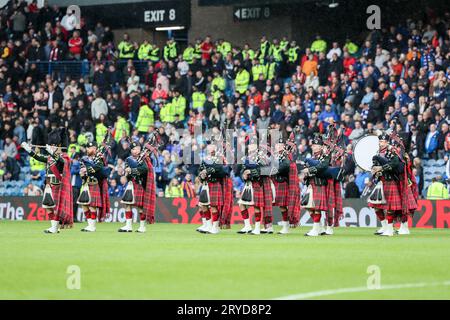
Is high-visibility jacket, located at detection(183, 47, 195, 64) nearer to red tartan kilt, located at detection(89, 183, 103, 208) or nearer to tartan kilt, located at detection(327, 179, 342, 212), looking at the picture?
red tartan kilt, located at detection(89, 183, 103, 208)

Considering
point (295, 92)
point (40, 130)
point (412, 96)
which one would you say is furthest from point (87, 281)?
point (40, 130)

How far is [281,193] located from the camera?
22297 millimetres

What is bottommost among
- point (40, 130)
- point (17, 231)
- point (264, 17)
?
point (17, 231)

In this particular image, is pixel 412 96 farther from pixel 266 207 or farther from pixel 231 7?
pixel 231 7

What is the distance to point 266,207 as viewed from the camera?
72.4ft

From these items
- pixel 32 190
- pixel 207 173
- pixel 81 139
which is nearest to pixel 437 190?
pixel 207 173

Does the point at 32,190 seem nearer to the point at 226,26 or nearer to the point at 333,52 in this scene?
the point at 226,26

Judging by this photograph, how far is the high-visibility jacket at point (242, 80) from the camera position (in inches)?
1256

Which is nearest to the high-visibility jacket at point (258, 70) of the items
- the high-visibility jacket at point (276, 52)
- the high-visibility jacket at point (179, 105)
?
the high-visibility jacket at point (276, 52)

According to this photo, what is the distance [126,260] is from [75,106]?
67.2 ft

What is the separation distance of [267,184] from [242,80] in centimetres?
1022

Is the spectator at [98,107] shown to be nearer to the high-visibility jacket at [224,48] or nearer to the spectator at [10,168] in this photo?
the spectator at [10,168]

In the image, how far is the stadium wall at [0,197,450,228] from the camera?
82.8 ft

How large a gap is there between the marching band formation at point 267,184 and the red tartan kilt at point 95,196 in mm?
22
